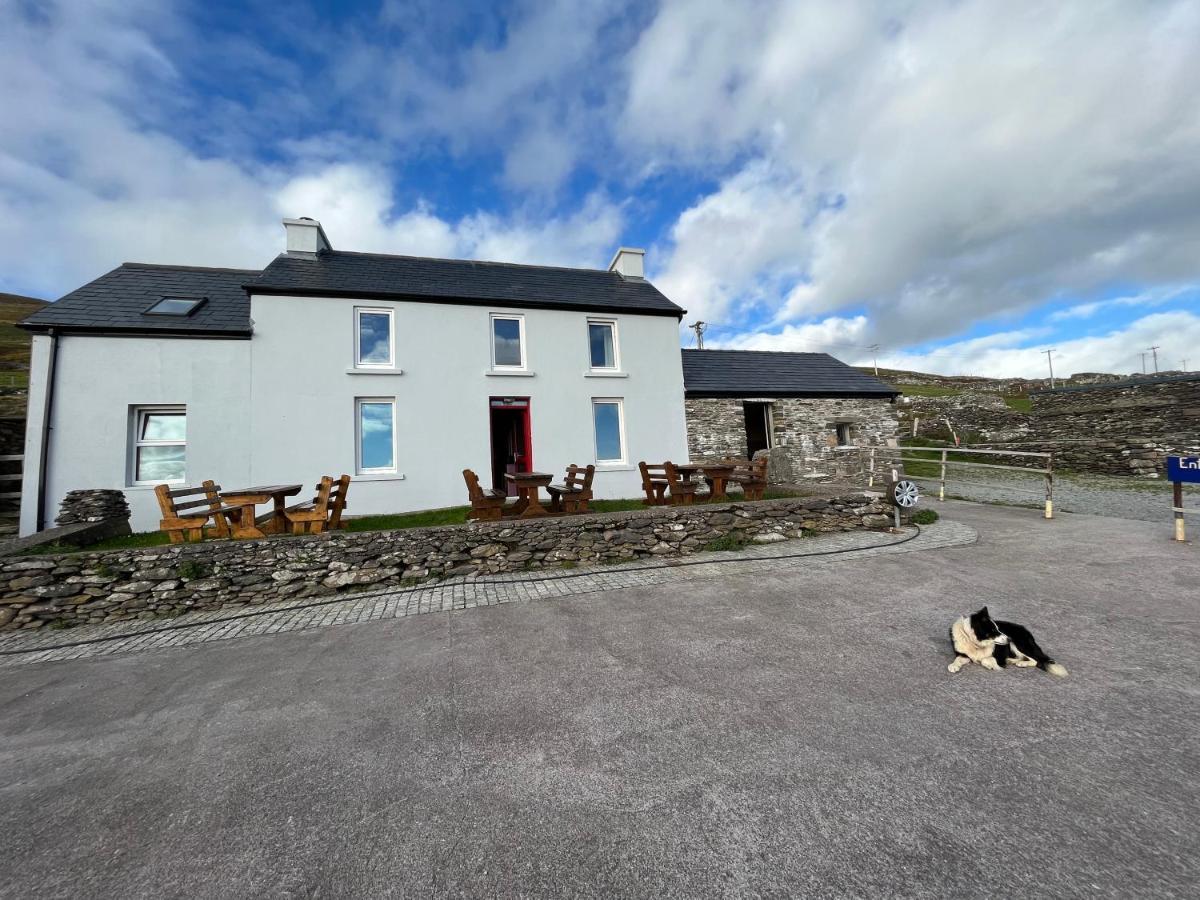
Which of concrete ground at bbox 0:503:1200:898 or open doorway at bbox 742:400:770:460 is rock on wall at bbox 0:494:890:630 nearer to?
concrete ground at bbox 0:503:1200:898

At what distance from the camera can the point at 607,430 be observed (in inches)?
505

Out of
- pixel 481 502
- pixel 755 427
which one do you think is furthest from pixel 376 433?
pixel 755 427

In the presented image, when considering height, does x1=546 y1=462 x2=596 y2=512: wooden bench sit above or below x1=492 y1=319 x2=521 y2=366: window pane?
below

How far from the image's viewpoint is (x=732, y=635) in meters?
4.42

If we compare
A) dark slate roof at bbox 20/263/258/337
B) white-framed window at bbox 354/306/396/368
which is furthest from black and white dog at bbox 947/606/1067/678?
dark slate roof at bbox 20/263/258/337

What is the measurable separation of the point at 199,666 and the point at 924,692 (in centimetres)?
638

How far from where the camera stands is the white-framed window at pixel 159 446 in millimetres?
10180

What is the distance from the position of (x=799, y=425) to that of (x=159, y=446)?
16.8 metres

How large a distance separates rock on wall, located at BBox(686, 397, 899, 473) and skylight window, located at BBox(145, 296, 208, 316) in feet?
41.9

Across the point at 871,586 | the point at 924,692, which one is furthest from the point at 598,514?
the point at 924,692

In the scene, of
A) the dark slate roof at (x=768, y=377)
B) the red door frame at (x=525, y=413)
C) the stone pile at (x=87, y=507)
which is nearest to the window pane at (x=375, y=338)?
the red door frame at (x=525, y=413)

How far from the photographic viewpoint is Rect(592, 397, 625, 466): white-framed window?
499 inches

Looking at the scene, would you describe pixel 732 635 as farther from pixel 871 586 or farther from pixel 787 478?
pixel 787 478

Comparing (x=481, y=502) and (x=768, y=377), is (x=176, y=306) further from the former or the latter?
(x=768, y=377)
